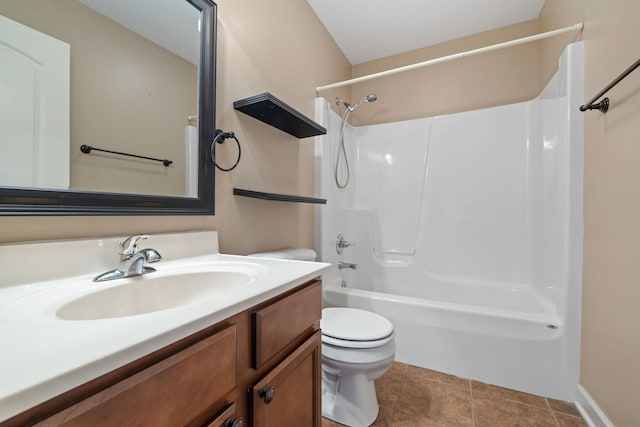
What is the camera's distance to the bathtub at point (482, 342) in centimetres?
140

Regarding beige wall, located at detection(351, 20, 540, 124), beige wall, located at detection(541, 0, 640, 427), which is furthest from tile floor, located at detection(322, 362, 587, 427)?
beige wall, located at detection(351, 20, 540, 124)

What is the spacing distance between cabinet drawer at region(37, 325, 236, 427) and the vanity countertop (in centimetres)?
3

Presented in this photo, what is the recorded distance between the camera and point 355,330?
124cm

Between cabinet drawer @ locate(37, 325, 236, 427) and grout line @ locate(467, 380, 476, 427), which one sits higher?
cabinet drawer @ locate(37, 325, 236, 427)

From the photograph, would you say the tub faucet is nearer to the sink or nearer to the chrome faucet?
the chrome faucet

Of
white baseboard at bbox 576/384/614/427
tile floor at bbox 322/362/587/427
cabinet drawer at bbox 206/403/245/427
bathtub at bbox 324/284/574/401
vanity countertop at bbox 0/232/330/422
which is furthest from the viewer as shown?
bathtub at bbox 324/284/574/401

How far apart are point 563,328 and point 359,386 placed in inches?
43.7

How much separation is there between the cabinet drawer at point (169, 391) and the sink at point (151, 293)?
188 millimetres

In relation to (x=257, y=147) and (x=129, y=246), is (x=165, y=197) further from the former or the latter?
(x=257, y=147)

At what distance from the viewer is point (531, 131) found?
200 cm

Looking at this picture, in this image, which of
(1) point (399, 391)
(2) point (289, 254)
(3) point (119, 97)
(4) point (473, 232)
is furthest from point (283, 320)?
(4) point (473, 232)

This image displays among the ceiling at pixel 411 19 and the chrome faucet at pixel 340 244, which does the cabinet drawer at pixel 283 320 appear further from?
the ceiling at pixel 411 19

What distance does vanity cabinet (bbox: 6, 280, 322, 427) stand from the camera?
1.10 feet

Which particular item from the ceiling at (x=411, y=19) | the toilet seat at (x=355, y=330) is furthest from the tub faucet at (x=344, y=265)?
the ceiling at (x=411, y=19)
